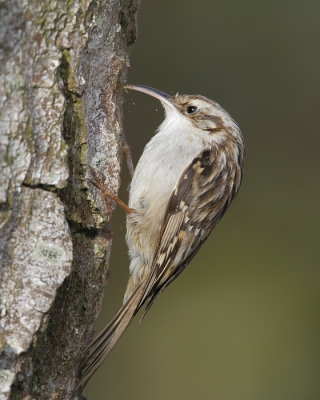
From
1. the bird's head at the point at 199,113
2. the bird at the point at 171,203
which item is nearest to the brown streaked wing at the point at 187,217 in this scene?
the bird at the point at 171,203

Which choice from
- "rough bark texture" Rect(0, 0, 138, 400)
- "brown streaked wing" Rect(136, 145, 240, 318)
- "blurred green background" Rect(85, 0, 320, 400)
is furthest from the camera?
"blurred green background" Rect(85, 0, 320, 400)

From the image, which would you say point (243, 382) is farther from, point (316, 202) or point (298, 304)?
point (316, 202)

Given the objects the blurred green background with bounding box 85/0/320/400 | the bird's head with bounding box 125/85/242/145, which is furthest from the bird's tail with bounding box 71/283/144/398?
the blurred green background with bounding box 85/0/320/400

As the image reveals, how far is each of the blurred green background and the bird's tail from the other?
109 centimetres

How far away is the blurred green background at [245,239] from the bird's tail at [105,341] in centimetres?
109

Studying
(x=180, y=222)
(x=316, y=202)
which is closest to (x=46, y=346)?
(x=180, y=222)

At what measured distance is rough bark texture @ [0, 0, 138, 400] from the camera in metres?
1.49

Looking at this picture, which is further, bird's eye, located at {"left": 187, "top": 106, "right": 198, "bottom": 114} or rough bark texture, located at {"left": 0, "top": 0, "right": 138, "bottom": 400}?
bird's eye, located at {"left": 187, "top": 106, "right": 198, "bottom": 114}

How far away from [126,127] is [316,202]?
1312mm

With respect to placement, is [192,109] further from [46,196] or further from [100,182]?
[46,196]

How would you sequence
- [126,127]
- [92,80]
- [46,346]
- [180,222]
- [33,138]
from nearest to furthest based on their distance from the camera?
[33,138], [46,346], [92,80], [180,222], [126,127]

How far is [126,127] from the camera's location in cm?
311

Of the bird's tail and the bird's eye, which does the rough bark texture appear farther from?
the bird's eye

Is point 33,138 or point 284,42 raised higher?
point 284,42
